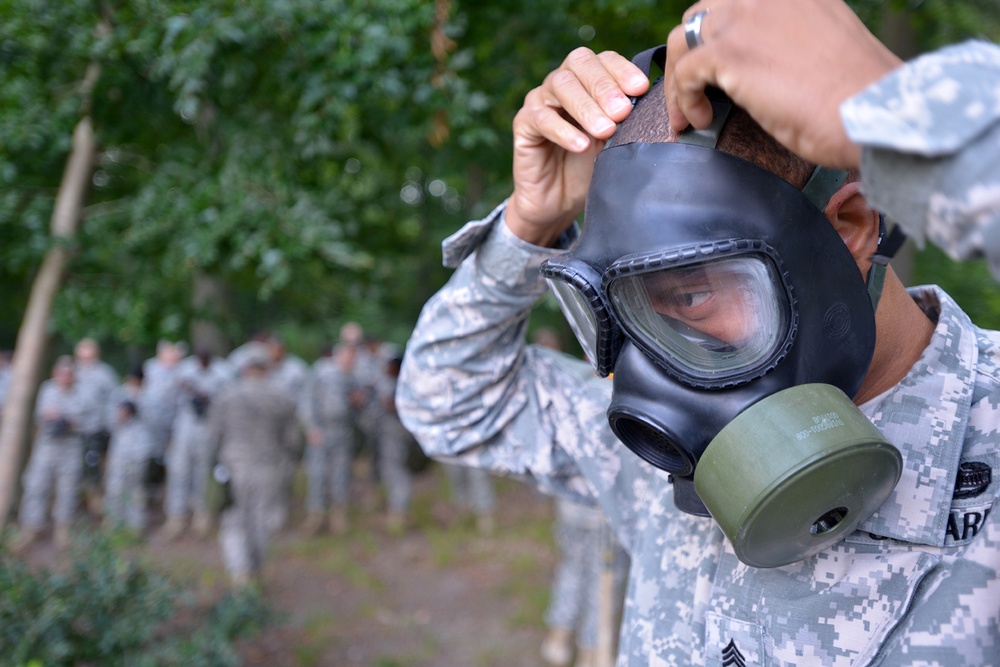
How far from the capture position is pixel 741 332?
1.23 meters

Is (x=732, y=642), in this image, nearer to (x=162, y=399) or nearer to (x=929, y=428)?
(x=929, y=428)

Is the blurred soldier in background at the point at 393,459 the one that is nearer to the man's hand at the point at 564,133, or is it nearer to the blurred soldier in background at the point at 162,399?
the blurred soldier in background at the point at 162,399

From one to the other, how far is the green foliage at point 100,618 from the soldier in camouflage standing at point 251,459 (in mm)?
2945


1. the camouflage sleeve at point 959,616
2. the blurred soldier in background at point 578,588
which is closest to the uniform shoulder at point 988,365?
the camouflage sleeve at point 959,616

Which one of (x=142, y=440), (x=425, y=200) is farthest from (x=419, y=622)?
(x=425, y=200)

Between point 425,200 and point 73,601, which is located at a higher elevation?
point 73,601

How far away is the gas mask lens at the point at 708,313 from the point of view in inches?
46.9

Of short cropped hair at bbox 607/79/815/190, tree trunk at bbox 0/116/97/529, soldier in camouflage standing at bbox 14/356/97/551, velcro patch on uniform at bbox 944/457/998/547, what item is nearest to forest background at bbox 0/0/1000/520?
tree trunk at bbox 0/116/97/529

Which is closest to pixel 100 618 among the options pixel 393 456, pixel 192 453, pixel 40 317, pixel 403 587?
pixel 40 317

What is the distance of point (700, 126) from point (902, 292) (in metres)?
0.56

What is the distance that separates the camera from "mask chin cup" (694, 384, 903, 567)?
3.76ft

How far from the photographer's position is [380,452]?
9461mm

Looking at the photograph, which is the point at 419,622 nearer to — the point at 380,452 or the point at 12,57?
the point at 380,452

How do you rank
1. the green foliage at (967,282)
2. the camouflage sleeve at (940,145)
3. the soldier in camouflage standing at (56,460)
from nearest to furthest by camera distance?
the camouflage sleeve at (940,145) → the green foliage at (967,282) → the soldier in camouflage standing at (56,460)
